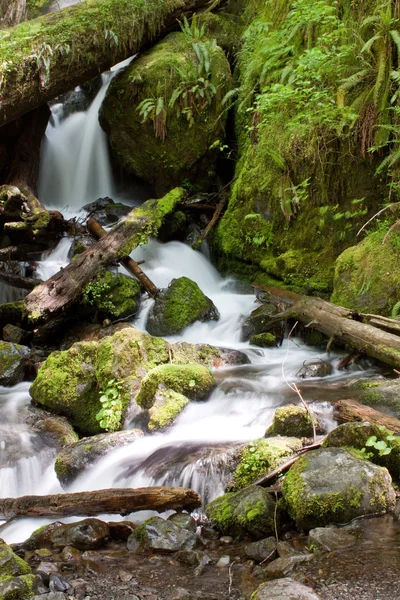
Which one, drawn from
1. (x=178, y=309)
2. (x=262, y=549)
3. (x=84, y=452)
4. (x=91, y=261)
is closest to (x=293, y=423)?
(x=262, y=549)

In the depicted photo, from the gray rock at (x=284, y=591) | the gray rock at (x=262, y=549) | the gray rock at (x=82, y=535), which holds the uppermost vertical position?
the gray rock at (x=284, y=591)

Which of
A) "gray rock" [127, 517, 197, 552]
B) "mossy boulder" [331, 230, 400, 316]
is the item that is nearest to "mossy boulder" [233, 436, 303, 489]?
"gray rock" [127, 517, 197, 552]

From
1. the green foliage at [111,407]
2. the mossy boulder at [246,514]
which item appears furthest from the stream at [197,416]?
the green foliage at [111,407]

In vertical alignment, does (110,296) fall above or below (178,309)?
above

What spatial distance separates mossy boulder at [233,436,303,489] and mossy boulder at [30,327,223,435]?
1999 mm

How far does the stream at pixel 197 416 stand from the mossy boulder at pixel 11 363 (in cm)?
15

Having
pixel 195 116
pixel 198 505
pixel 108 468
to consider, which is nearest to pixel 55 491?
pixel 108 468

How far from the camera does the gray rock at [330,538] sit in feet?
10.0

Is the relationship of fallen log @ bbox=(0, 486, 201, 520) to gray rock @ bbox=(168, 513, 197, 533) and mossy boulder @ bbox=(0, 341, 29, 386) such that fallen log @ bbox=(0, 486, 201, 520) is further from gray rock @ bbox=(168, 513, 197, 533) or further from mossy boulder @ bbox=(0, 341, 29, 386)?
mossy boulder @ bbox=(0, 341, 29, 386)

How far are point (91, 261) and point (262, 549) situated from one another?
247 inches

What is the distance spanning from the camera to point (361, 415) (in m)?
4.54

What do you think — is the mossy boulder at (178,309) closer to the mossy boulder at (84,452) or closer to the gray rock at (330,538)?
the mossy boulder at (84,452)

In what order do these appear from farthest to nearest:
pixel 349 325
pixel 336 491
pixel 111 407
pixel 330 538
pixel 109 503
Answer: pixel 349 325, pixel 111 407, pixel 109 503, pixel 336 491, pixel 330 538

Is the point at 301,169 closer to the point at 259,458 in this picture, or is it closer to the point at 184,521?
the point at 259,458
